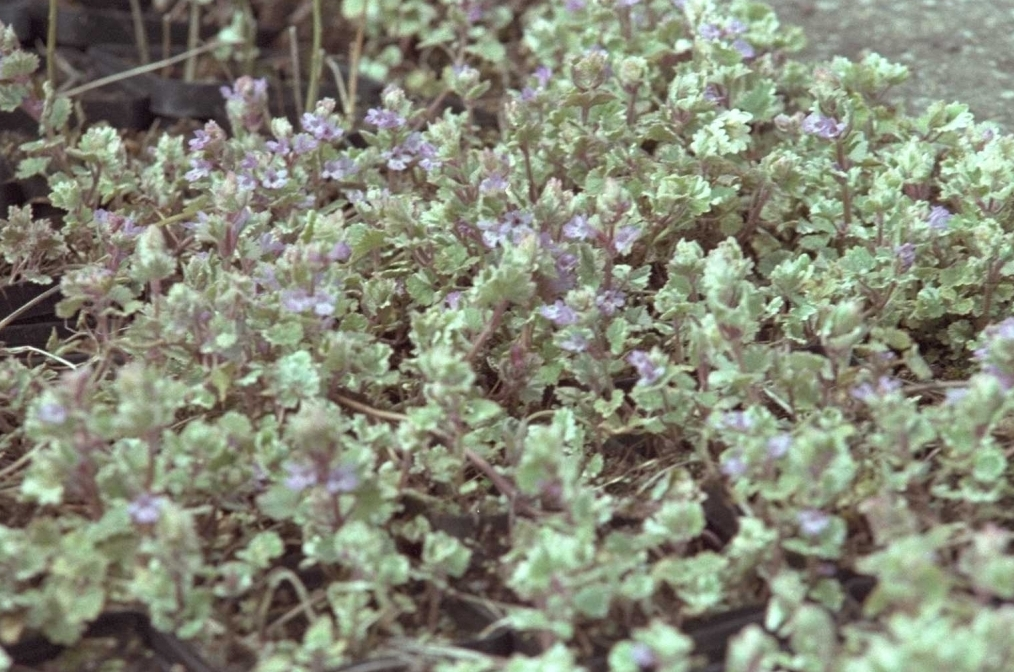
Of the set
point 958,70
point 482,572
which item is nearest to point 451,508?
point 482,572

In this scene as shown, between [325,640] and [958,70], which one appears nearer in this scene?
[325,640]

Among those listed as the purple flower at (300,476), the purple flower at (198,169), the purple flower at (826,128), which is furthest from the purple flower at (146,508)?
the purple flower at (826,128)

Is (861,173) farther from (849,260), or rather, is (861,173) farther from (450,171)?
(450,171)

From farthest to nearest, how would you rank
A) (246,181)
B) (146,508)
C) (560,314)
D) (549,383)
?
(246,181) < (549,383) < (560,314) < (146,508)

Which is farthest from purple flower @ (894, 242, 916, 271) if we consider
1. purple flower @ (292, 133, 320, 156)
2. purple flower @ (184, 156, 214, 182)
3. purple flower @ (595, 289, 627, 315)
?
purple flower @ (184, 156, 214, 182)

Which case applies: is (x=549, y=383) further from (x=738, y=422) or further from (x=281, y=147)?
(x=281, y=147)

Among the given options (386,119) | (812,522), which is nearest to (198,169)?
(386,119)

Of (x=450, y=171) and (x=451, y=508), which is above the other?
(x=450, y=171)
